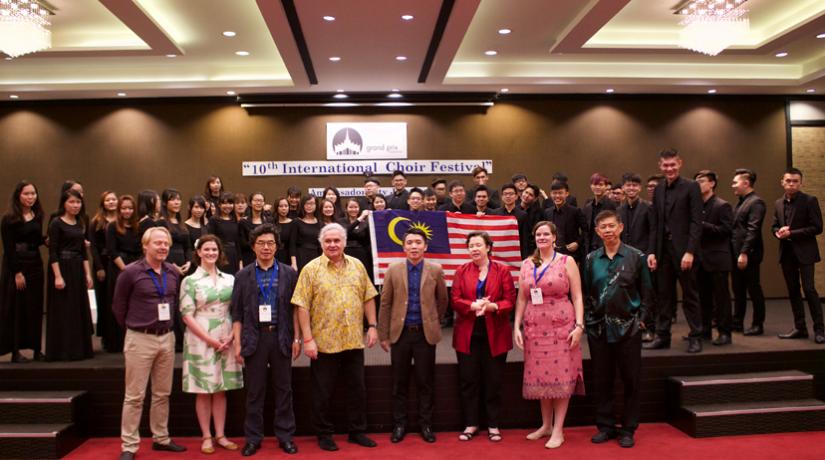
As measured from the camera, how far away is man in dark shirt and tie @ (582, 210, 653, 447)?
4.60 meters

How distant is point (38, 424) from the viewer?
15.7ft

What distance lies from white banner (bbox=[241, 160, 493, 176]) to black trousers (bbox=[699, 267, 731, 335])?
187 inches

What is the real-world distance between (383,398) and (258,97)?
617 centimetres

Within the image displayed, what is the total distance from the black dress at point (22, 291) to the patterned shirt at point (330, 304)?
270 centimetres

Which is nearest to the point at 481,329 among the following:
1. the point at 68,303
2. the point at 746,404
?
the point at 746,404

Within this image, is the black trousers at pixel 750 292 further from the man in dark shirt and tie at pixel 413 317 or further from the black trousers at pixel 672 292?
the man in dark shirt and tie at pixel 413 317

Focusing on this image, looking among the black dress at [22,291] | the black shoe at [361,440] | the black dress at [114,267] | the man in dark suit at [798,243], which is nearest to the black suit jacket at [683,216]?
the man in dark suit at [798,243]

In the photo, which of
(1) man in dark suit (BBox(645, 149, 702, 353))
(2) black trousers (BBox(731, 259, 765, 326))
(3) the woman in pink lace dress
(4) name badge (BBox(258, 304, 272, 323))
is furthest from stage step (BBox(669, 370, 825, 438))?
(4) name badge (BBox(258, 304, 272, 323))

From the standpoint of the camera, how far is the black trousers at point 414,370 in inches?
183

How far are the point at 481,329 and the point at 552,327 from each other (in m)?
0.52

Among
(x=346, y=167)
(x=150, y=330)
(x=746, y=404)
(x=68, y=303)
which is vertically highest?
(x=346, y=167)

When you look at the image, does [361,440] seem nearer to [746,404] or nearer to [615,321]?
[615,321]

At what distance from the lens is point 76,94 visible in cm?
945

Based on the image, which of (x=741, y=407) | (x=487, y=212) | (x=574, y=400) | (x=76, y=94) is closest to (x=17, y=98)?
→ (x=76, y=94)
